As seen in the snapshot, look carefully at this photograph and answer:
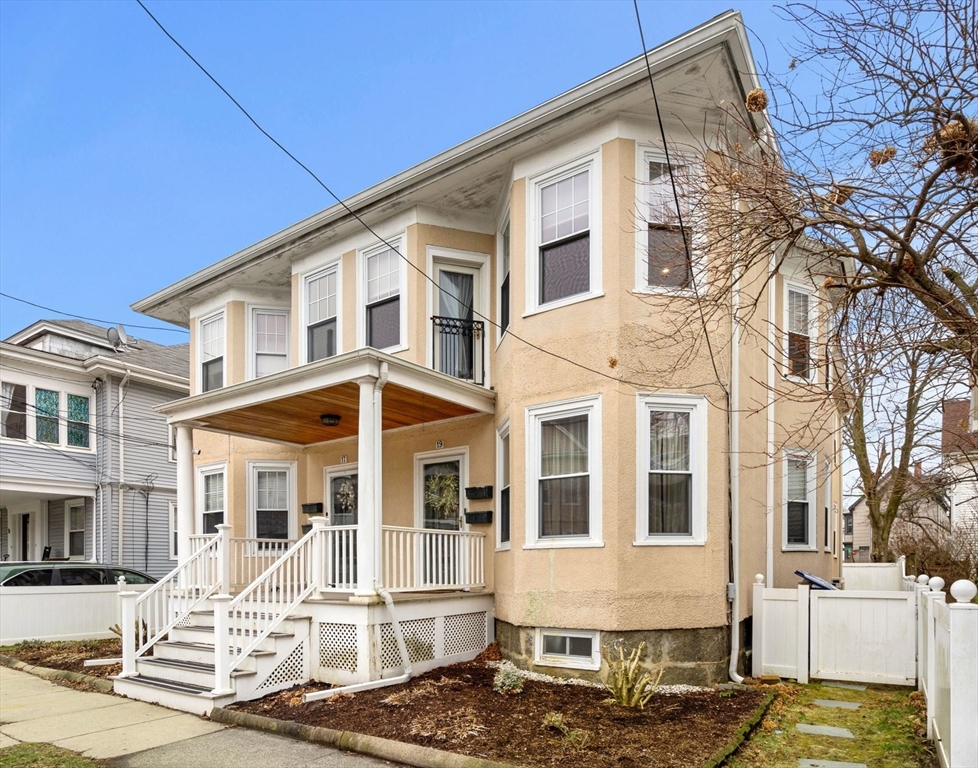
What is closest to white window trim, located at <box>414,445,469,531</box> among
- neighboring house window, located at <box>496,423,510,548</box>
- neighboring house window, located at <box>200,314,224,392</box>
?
neighboring house window, located at <box>496,423,510,548</box>

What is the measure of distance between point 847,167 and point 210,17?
815cm

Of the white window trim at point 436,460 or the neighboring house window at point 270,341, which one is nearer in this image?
the white window trim at point 436,460

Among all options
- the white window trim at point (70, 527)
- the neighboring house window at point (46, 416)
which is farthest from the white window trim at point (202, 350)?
the white window trim at point (70, 527)

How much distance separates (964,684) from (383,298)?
9260 millimetres

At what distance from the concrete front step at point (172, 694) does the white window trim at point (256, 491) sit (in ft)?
15.0

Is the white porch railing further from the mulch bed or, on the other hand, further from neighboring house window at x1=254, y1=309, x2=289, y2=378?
neighboring house window at x1=254, y1=309, x2=289, y2=378

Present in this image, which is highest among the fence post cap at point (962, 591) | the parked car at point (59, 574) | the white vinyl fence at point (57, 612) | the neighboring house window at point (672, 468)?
the neighboring house window at point (672, 468)

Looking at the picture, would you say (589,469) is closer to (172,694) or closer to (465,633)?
(465,633)

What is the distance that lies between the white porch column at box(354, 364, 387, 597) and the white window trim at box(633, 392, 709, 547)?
2.95 m

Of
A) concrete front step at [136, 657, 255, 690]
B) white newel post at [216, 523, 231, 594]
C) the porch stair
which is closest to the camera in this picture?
the porch stair

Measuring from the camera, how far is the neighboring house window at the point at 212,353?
14.9m

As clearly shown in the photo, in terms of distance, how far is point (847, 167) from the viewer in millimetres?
5719

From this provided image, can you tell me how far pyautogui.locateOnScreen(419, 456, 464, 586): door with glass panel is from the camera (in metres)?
10.3

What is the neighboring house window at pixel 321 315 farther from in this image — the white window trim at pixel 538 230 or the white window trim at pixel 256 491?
the white window trim at pixel 538 230
